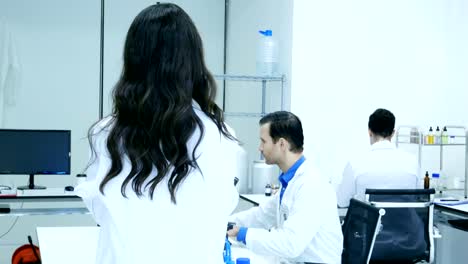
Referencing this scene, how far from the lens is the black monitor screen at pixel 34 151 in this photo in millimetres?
4609

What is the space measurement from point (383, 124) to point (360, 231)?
172 cm

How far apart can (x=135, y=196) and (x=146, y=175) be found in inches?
2.2

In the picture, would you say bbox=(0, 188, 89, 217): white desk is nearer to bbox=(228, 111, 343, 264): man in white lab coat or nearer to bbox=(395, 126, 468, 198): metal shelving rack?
bbox=(228, 111, 343, 264): man in white lab coat

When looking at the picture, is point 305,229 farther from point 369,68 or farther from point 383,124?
point 369,68

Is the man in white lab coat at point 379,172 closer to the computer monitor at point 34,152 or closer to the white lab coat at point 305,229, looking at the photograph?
the white lab coat at point 305,229

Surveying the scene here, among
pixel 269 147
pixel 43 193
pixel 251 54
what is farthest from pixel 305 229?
pixel 251 54

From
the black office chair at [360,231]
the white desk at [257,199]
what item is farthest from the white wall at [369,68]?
the black office chair at [360,231]

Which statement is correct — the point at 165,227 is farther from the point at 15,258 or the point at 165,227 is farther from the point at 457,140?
the point at 457,140

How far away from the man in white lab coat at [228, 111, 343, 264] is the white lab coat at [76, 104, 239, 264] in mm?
825

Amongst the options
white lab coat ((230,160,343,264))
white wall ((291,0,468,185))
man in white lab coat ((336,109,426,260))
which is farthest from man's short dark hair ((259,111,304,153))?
white wall ((291,0,468,185))

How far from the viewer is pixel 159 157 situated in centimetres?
134

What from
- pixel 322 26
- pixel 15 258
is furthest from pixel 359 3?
pixel 15 258

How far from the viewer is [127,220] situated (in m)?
1.37

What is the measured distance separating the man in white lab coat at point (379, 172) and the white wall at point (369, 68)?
2.40 feet
